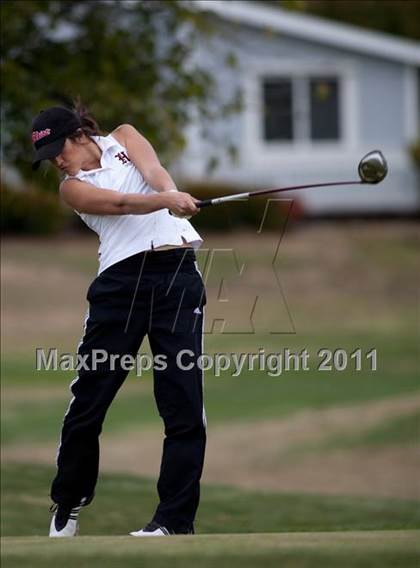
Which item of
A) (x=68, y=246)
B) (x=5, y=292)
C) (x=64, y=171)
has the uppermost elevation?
(x=68, y=246)

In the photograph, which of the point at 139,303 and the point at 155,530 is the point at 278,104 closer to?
the point at 139,303

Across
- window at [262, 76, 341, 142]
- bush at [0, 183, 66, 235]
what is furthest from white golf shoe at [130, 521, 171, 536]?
window at [262, 76, 341, 142]

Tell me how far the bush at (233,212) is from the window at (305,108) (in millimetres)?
2198

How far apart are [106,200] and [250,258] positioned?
1894 centimetres

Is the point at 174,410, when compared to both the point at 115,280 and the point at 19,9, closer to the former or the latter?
the point at 115,280

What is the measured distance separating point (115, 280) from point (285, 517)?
261 centimetres

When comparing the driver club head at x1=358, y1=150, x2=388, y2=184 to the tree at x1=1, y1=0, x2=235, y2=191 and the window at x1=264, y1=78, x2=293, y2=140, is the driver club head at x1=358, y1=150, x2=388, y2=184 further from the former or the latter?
the window at x1=264, y1=78, x2=293, y2=140

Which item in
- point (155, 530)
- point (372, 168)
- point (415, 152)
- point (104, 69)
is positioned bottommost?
point (155, 530)

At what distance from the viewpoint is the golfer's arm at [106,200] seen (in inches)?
227

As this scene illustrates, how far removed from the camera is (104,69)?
11.0 metres

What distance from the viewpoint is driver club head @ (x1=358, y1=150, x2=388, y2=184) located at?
5.99m

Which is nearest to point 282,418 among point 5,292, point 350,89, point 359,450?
point 359,450

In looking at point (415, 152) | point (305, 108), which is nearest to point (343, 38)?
point (305, 108)

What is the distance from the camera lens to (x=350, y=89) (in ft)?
93.0
